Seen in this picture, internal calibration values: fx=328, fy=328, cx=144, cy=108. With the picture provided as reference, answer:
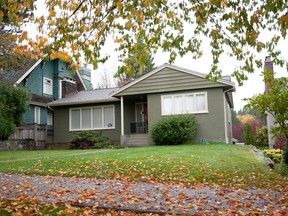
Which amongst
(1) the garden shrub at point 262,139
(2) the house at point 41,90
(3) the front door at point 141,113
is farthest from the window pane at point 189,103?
(1) the garden shrub at point 262,139

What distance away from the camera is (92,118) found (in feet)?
74.9

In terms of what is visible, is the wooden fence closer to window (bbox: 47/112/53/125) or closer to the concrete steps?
window (bbox: 47/112/53/125)

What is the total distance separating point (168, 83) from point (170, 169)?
10.8m

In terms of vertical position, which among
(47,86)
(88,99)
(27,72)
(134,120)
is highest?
(27,72)

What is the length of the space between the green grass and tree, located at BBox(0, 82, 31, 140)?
323 inches

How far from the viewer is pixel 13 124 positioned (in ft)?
63.3

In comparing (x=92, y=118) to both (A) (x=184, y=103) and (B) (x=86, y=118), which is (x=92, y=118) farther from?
(A) (x=184, y=103)

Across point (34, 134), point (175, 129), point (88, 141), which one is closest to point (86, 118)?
point (88, 141)

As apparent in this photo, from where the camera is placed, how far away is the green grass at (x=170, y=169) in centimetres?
844

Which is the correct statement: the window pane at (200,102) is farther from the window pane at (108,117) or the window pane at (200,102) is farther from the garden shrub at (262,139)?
the garden shrub at (262,139)

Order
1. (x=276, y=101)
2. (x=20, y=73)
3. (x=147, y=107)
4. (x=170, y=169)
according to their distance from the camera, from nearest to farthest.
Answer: (x=276, y=101) → (x=170, y=169) → (x=147, y=107) → (x=20, y=73)

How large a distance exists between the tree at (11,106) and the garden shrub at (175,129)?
317 inches

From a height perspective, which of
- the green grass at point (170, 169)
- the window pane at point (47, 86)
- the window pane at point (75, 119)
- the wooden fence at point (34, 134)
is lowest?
the green grass at point (170, 169)

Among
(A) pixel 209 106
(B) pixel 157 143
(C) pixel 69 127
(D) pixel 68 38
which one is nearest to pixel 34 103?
(C) pixel 69 127
